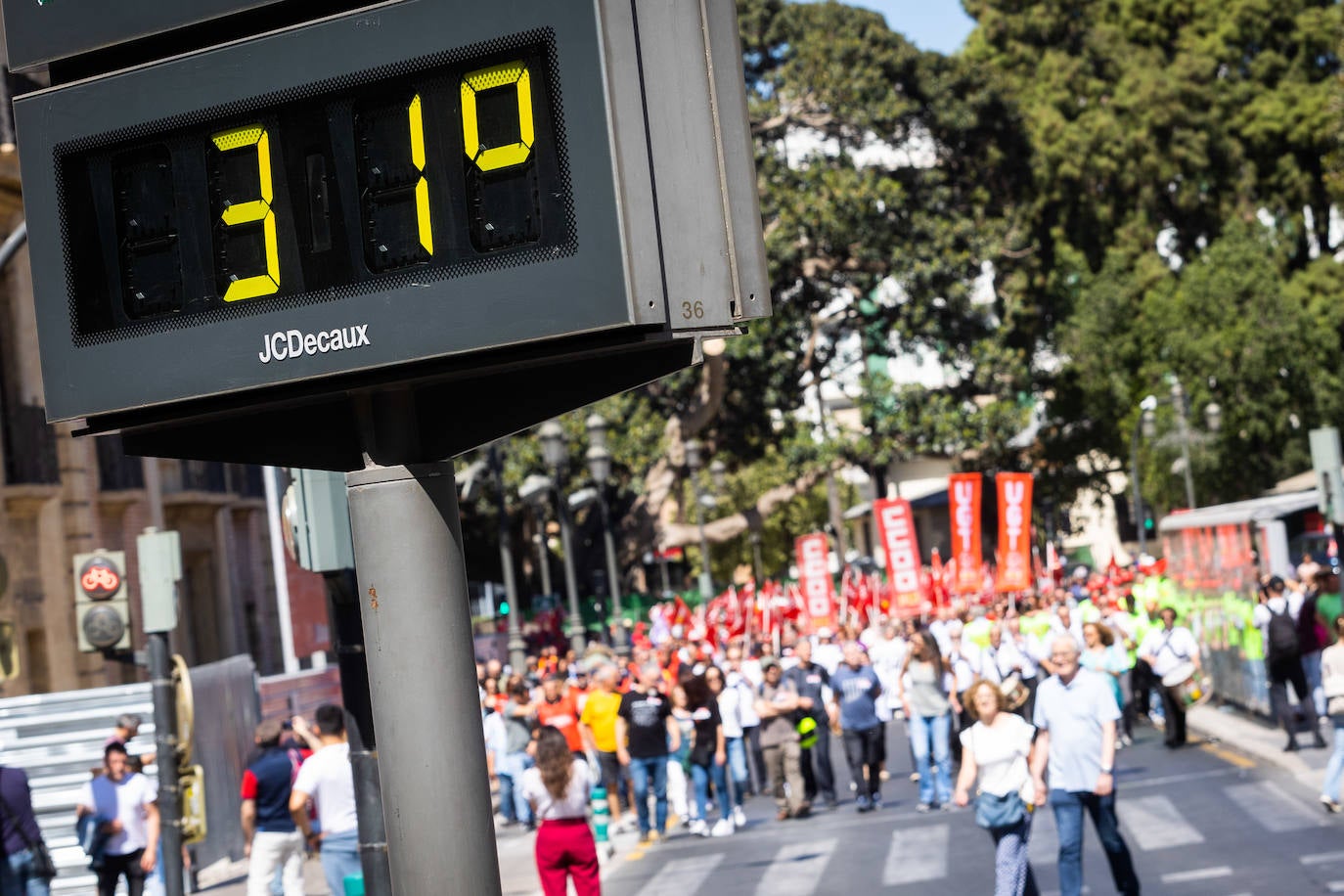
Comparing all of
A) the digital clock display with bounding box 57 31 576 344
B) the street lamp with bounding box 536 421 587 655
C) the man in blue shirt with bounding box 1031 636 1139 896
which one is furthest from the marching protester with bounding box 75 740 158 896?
the street lamp with bounding box 536 421 587 655

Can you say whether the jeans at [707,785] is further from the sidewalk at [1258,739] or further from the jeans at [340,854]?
the jeans at [340,854]

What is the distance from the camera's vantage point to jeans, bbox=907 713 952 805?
18141 millimetres

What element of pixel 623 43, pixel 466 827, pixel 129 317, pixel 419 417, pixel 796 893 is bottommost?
pixel 796 893

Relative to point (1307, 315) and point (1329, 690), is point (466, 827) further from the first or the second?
point (1307, 315)

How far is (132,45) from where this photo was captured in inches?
161

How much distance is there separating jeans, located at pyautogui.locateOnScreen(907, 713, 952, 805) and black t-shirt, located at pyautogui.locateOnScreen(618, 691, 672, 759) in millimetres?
2539

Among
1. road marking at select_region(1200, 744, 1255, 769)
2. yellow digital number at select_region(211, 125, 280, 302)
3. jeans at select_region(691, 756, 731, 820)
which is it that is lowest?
road marking at select_region(1200, 744, 1255, 769)

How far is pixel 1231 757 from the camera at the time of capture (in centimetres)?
1911

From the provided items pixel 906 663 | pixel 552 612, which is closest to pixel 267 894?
pixel 906 663

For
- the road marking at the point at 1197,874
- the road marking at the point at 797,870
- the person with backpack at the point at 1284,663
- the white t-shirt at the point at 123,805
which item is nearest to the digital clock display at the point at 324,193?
the road marking at the point at 1197,874

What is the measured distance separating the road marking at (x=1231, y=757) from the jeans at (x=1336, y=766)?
370 cm

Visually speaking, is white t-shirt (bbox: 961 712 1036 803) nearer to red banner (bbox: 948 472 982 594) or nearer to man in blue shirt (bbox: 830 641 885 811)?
man in blue shirt (bbox: 830 641 885 811)

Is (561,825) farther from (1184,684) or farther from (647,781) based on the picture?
(1184,684)

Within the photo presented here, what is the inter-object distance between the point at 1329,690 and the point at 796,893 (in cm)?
461
